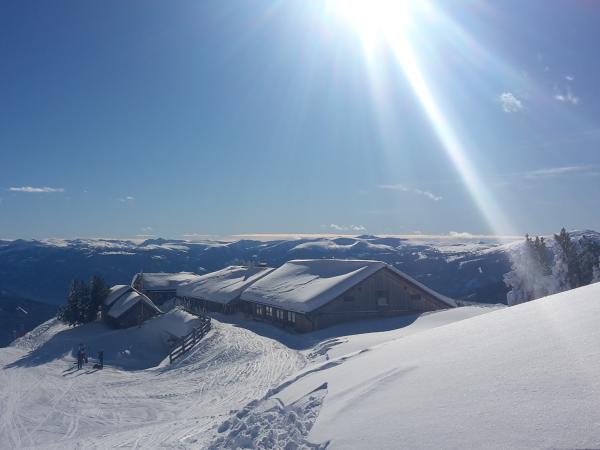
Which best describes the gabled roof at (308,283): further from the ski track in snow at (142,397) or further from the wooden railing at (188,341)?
the wooden railing at (188,341)

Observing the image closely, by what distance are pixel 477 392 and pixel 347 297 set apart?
28768mm

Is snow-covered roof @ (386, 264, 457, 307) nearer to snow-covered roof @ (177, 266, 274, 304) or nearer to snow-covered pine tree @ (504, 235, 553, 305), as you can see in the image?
snow-covered pine tree @ (504, 235, 553, 305)

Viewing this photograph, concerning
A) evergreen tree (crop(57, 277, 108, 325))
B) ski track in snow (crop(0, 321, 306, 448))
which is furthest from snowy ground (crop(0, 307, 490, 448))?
evergreen tree (crop(57, 277, 108, 325))

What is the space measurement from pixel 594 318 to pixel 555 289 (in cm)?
3881

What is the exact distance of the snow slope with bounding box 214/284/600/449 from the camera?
5.70m

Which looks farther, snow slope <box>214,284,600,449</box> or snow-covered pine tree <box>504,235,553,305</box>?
snow-covered pine tree <box>504,235,553,305</box>

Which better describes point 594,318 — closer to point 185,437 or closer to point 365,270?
point 185,437

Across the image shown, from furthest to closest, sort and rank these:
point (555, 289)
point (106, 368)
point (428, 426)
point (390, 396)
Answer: point (555, 289), point (106, 368), point (390, 396), point (428, 426)

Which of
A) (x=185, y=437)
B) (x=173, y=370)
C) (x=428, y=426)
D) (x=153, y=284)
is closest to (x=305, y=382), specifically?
(x=185, y=437)

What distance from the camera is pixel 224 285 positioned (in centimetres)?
5350

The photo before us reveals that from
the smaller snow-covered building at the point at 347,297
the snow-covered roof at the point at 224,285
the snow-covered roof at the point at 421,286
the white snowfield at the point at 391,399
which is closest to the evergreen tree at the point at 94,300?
the snow-covered roof at the point at 224,285

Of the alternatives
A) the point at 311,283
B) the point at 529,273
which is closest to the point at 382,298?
the point at 311,283

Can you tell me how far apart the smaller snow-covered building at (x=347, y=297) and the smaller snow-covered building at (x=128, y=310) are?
12.2m

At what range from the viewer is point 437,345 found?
35.2 ft
